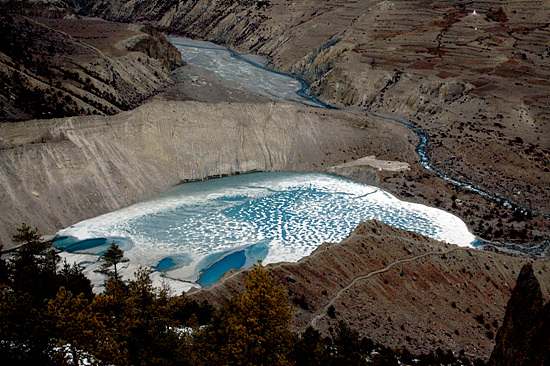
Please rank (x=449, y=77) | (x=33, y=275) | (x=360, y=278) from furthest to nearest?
(x=449, y=77) → (x=360, y=278) → (x=33, y=275)

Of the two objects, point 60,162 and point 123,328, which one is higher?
point 123,328

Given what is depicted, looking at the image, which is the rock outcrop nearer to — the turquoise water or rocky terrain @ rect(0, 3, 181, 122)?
the turquoise water

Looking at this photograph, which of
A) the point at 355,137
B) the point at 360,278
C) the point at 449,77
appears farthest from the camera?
the point at 449,77

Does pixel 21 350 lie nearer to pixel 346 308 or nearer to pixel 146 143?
pixel 346 308

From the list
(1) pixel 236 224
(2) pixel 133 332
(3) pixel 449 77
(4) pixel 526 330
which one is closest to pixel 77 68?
(1) pixel 236 224

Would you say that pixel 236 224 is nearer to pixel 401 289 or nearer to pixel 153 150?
pixel 153 150

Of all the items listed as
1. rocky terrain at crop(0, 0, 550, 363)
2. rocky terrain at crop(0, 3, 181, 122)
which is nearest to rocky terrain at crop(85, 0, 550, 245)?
rocky terrain at crop(0, 0, 550, 363)

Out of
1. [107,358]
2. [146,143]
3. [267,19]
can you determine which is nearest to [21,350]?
[107,358]

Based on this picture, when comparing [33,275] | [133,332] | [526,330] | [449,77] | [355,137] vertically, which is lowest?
[355,137]
